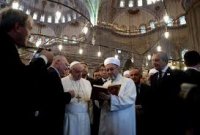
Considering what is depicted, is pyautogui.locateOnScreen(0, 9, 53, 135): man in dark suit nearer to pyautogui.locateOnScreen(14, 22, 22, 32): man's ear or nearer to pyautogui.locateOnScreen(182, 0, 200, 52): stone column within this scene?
pyautogui.locateOnScreen(14, 22, 22, 32): man's ear

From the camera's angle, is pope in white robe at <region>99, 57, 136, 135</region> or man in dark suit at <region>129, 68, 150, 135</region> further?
man in dark suit at <region>129, 68, 150, 135</region>

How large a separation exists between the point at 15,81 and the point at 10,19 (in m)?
0.71

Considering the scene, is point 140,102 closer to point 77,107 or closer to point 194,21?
point 77,107

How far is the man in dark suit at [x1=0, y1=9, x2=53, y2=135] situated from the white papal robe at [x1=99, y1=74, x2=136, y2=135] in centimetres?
205

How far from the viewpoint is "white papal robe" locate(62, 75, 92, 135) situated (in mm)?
4348

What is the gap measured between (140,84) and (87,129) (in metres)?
1.68

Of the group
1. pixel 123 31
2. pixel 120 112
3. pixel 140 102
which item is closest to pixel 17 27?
pixel 120 112

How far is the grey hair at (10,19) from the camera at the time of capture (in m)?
2.56

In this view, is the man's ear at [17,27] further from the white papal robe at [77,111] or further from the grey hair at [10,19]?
the white papal robe at [77,111]

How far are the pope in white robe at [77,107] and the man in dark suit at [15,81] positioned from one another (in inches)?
71.2

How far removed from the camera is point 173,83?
2746 millimetres

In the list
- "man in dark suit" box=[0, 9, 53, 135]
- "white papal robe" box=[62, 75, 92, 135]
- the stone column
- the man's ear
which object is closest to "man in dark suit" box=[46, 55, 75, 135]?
"white papal robe" box=[62, 75, 92, 135]

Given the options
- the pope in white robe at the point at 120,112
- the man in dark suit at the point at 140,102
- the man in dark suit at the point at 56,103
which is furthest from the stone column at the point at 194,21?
the man in dark suit at the point at 56,103

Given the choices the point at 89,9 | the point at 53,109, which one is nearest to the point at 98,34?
the point at 89,9
